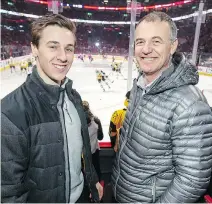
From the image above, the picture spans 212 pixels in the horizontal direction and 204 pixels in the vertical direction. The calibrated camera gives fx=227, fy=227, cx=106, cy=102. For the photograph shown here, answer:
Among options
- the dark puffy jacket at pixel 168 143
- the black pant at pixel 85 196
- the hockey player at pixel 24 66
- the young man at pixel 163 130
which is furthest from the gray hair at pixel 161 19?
the hockey player at pixel 24 66

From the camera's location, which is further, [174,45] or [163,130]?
[174,45]

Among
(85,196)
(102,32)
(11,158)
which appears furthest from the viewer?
(102,32)

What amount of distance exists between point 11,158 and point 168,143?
726mm

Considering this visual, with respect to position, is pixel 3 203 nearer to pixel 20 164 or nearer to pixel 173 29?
pixel 20 164

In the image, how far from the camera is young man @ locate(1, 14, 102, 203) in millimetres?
931

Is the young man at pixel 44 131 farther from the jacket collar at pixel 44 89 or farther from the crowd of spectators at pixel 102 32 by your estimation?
the crowd of spectators at pixel 102 32

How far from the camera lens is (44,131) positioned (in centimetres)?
101

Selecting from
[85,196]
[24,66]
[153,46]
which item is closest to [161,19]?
[153,46]

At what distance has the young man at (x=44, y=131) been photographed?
93 cm

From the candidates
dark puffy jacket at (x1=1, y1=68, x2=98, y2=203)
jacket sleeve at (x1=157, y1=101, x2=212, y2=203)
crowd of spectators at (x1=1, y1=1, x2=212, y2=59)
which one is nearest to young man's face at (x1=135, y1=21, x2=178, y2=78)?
jacket sleeve at (x1=157, y1=101, x2=212, y2=203)

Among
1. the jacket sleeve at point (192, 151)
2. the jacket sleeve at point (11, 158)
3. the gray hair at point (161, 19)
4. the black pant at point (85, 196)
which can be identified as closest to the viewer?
the jacket sleeve at point (11, 158)

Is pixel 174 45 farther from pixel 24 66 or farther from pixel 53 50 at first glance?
pixel 24 66

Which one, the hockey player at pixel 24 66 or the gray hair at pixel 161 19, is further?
the hockey player at pixel 24 66

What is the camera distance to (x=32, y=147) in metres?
0.99
